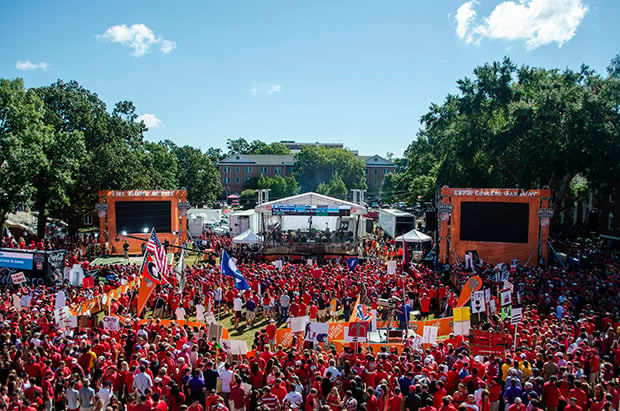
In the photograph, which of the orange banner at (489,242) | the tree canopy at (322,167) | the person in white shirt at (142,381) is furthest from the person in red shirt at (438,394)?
the tree canopy at (322,167)

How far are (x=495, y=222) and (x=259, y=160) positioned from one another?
284 feet

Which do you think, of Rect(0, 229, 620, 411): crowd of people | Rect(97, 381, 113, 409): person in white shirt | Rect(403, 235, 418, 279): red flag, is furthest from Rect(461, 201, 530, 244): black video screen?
Rect(97, 381, 113, 409): person in white shirt

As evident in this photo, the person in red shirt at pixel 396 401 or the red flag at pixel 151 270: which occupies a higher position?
the red flag at pixel 151 270

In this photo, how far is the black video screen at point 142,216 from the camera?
34344mm

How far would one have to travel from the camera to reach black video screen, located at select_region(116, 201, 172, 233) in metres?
34.3

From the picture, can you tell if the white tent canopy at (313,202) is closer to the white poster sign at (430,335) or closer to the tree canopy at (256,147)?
the white poster sign at (430,335)

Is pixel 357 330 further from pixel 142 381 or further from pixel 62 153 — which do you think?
pixel 62 153

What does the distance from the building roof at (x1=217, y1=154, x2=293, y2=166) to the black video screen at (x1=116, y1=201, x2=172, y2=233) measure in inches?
2977

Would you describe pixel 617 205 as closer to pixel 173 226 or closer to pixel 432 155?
pixel 432 155

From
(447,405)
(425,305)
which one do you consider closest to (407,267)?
(425,305)

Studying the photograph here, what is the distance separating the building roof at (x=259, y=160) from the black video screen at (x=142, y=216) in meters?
75.6

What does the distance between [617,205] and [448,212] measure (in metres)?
15.1

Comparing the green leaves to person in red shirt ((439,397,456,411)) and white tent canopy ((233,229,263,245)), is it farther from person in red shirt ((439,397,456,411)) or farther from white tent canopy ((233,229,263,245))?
person in red shirt ((439,397,456,411))

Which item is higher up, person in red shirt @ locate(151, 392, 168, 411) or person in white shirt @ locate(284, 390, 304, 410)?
person in red shirt @ locate(151, 392, 168, 411)
